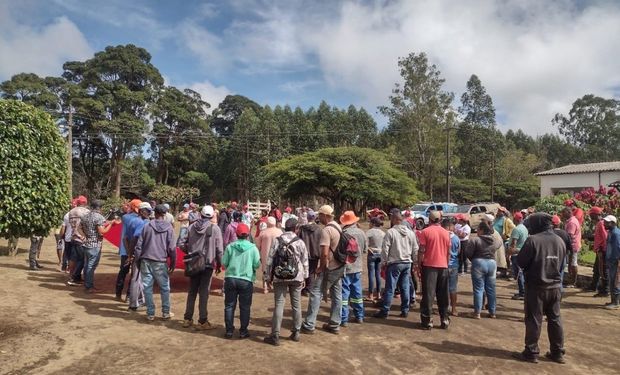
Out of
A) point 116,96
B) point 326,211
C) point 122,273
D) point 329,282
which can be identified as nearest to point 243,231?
point 326,211

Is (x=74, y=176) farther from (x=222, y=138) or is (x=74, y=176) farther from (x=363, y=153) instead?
(x=363, y=153)

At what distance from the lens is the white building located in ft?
106

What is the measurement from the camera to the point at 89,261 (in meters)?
8.59

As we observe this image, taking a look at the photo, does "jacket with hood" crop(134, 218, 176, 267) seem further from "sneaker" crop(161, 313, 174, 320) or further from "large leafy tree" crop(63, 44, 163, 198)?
"large leafy tree" crop(63, 44, 163, 198)

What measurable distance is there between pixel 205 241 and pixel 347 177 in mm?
26402

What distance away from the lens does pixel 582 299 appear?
9523 mm

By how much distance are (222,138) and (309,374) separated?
163ft

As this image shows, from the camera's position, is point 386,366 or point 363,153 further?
point 363,153

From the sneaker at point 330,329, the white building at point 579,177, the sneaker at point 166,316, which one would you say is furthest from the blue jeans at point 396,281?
the white building at point 579,177

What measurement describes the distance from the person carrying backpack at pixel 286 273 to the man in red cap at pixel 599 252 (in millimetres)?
6255

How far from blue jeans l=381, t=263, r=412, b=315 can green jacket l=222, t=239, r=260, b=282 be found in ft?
7.84

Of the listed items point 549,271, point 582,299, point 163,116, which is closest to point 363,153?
point 163,116

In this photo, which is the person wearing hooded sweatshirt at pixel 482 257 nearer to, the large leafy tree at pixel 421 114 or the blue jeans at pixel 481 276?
the blue jeans at pixel 481 276

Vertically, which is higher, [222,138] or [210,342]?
[222,138]
